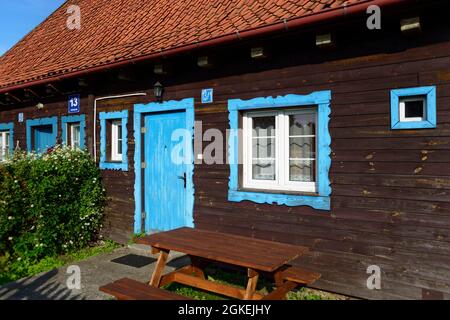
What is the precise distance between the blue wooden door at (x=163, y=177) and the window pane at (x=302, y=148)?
6.24 feet

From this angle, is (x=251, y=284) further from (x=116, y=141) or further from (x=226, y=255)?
(x=116, y=141)

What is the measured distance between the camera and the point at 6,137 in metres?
9.79

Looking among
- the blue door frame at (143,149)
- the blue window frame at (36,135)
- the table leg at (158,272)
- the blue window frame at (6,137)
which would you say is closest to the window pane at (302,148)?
the blue door frame at (143,149)

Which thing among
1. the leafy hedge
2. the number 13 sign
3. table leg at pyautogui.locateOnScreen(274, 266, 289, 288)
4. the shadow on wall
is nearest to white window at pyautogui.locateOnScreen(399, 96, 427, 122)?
table leg at pyautogui.locateOnScreen(274, 266, 289, 288)

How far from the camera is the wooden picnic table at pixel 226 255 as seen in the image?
133 inches

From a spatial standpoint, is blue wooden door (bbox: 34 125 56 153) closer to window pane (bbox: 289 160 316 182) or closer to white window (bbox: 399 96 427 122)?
window pane (bbox: 289 160 316 182)

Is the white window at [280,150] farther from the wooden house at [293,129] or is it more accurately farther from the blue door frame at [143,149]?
the blue door frame at [143,149]

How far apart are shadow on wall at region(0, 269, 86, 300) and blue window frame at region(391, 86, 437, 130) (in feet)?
13.7

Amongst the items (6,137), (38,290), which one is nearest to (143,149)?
(38,290)

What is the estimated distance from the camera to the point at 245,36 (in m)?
4.61

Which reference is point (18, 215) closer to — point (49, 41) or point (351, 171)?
point (351, 171)

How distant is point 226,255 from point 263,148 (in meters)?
2.10

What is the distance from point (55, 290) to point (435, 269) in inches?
175
